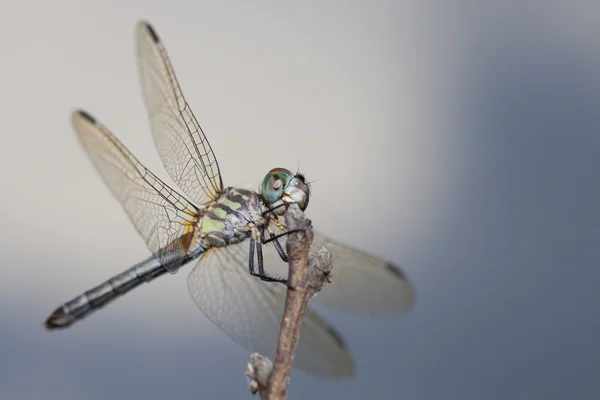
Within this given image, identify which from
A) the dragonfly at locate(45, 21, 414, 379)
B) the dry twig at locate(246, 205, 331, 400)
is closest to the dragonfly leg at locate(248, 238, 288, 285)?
the dragonfly at locate(45, 21, 414, 379)

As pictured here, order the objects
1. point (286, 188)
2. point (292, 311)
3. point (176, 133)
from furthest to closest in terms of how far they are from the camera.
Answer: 1. point (176, 133)
2. point (286, 188)
3. point (292, 311)

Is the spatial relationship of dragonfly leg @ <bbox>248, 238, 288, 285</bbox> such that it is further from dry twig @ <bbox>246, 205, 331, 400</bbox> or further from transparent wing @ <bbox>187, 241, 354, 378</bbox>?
dry twig @ <bbox>246, 205, 331, 400</bbox>

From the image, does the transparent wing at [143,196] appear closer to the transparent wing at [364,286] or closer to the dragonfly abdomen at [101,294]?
the dragonfly abdomen at [101,294]

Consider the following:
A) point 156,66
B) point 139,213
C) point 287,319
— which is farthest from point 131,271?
point 287,319

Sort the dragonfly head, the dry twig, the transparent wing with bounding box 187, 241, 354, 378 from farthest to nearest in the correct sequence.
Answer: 1. the transparent wing with bounding box 187, 241, 354, 378
2. the dragonfly head
3. the dry twig

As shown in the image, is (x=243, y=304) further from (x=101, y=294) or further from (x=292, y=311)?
(x=292, y=311)

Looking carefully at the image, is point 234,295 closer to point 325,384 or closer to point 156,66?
point 156,66

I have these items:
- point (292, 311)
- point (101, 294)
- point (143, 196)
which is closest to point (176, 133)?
point (143, 196)

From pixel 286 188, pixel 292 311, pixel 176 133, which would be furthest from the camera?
pixel 176 133
